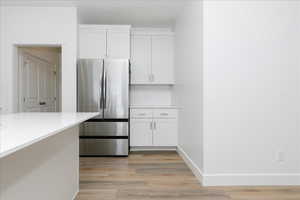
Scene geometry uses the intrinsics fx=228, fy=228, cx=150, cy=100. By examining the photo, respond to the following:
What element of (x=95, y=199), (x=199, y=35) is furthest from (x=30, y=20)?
(x=95, y=199)

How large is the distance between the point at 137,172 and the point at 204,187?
3.12 feet

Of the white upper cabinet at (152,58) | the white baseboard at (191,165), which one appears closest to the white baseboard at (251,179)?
the white baseboard at (191,165)

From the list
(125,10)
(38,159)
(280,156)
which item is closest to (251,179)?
(280,156)

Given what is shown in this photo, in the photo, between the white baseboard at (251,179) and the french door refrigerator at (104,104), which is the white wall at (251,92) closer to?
the white baseboard at (251,179)

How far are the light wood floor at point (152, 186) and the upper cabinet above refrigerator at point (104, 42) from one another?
6.38ft

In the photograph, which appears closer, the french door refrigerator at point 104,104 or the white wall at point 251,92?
the white wall at point 251,92

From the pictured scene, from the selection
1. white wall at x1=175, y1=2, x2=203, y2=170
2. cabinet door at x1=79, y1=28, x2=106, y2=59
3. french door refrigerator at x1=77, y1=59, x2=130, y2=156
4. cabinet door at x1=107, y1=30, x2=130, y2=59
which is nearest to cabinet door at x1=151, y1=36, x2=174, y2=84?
white wall at x1=175, y1=2, x2=203, y2=170

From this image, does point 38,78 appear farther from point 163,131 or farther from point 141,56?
point 163,131

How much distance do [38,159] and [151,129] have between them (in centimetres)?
293

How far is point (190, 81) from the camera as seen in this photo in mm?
3242

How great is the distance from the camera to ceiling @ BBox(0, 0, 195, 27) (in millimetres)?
3652

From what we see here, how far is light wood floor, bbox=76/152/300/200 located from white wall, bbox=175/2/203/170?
0.32 metres

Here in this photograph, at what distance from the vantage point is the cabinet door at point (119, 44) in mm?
4230

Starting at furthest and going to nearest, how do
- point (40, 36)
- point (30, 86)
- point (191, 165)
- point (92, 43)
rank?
point (30, 86), point (92, 43), point (40, 36), point (191, 165)
